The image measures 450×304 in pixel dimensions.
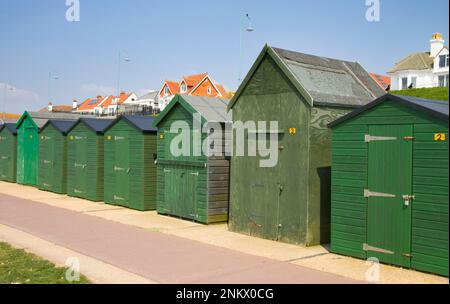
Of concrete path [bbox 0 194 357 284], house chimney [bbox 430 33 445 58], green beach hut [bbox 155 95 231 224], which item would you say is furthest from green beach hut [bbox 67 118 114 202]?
house chimney [bbox 430 33 445 58]

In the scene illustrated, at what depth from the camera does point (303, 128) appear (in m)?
9.78

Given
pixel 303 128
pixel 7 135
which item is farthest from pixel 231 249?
pixel 7 135

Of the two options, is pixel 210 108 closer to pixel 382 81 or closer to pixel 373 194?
pixel 373 194

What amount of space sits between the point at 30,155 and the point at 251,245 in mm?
14828

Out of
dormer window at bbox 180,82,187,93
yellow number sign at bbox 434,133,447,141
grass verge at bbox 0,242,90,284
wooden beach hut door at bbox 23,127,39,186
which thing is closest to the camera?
grass verge at bbox 0,242,90,284

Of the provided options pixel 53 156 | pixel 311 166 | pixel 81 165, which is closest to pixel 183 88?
pixel 53 156

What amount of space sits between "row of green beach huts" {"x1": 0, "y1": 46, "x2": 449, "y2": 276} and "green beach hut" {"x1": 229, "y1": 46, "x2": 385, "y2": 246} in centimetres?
2

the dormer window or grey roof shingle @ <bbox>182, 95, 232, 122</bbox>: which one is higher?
the dormer window

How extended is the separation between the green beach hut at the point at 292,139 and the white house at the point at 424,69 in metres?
49.1

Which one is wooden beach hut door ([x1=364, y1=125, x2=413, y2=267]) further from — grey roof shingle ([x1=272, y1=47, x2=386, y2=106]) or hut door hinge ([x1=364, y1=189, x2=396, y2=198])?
grey roof shingle ([x1=272, y1=47, x2=386, y2=106])

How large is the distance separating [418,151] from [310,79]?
10.1 ft

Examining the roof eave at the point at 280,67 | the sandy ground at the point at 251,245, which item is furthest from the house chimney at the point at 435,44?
the roof eave at the point at 280,67

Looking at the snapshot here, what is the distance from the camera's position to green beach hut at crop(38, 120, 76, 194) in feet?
62.3
